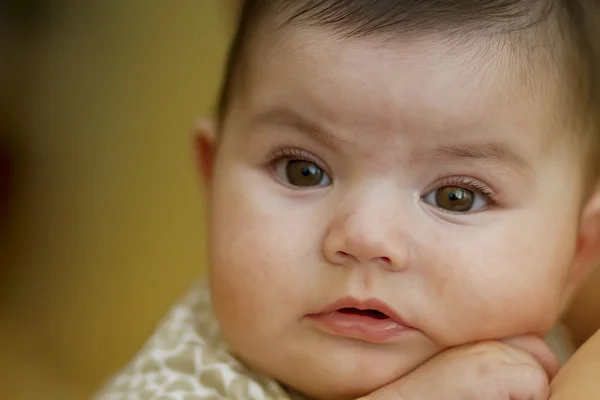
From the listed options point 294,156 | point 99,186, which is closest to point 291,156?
point 294,156

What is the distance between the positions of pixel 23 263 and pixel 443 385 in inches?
56.1

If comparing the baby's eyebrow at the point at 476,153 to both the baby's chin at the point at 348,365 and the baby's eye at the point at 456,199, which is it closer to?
the baby's eye at the point at 456,199

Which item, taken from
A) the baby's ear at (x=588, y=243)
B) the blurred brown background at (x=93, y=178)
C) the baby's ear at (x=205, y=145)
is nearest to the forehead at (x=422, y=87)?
the baby's ear at (x=588, y=243)

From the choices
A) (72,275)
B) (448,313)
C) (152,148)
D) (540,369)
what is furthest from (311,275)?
(72,275)

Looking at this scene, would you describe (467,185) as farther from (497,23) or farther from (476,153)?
(497,23)

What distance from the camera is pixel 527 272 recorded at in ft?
2.71

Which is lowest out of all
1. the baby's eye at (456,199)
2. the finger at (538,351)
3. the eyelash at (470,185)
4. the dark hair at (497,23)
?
the finger at (538,351)

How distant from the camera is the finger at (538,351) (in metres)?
0.86

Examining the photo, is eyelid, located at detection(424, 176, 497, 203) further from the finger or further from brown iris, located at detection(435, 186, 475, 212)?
the finger

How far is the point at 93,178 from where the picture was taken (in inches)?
77.2

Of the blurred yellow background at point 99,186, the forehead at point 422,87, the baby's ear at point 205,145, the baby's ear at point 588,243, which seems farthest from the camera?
the blurred yellow background at point 99,186

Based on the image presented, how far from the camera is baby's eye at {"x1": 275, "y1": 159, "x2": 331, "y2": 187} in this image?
860mm

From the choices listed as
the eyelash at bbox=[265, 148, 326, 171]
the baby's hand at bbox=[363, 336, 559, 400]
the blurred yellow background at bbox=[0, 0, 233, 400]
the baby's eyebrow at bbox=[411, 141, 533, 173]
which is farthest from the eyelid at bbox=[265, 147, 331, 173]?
the blurred yellow background at bbox=[0, 0, 233, 400]

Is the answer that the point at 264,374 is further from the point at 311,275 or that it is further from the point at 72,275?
the point at 72,275
